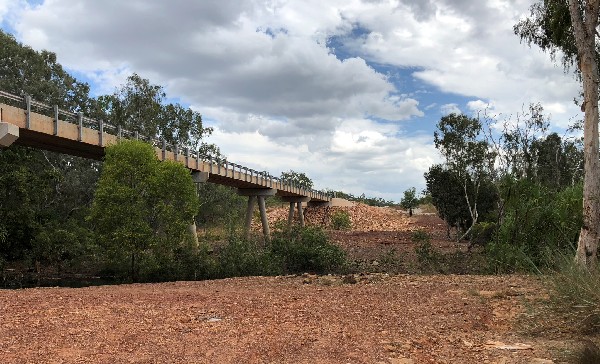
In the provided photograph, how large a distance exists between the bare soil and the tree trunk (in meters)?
1.65

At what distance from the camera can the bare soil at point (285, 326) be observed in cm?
634

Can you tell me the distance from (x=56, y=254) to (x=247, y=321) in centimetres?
1988

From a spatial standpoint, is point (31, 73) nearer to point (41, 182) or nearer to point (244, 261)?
point (41, 182)

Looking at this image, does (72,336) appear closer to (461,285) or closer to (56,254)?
(461,285)

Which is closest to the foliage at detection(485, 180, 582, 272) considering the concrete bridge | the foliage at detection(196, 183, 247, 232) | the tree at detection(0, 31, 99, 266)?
the concrete bridge

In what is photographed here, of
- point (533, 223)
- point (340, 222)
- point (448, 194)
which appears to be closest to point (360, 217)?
point (340, 222)

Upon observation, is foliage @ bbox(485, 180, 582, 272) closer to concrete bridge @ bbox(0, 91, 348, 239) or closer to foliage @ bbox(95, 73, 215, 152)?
concrete bridge @ bbox(0, 91, 348, 239)

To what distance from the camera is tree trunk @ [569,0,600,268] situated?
11.8 meters

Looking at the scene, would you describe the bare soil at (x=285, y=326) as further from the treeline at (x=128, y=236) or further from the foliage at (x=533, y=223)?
the treeline at (x=128, y=236)

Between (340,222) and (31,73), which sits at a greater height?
(31,73)

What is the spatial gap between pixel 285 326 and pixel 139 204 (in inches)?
566

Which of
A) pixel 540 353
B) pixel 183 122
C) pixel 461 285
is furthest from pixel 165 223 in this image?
A: pixel 183 122

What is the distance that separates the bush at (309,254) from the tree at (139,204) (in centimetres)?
409

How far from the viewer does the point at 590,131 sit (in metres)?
12.0
